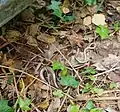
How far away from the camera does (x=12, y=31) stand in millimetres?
1993

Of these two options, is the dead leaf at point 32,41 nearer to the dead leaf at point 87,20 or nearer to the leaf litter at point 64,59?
the leaf litter at point 64,59

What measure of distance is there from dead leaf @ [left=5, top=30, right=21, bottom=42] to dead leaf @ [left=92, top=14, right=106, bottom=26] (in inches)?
18.5

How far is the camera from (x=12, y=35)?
6.45 ft

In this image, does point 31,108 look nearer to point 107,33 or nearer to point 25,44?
point 25,44

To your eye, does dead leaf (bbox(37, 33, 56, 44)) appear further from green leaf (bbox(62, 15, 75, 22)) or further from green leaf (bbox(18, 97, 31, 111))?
green leaf (bbox(18, 97, 31, 111))

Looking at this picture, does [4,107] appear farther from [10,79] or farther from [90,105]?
[90,105]

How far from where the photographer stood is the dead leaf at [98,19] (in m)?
2.08

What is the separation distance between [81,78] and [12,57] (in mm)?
399

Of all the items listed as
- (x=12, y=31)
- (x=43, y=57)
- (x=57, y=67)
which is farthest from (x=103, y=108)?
(x=12, y=31)

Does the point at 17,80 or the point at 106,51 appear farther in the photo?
the point at 106,51

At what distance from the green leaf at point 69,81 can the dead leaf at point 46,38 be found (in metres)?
0.29

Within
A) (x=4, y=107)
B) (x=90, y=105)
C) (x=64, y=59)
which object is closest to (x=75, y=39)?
(x=64, y=59)

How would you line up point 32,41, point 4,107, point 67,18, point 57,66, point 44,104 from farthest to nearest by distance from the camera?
point 67,18, point 32,41, point 57,66, point 44,104, point 4,107

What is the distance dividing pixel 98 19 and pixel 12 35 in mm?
542
